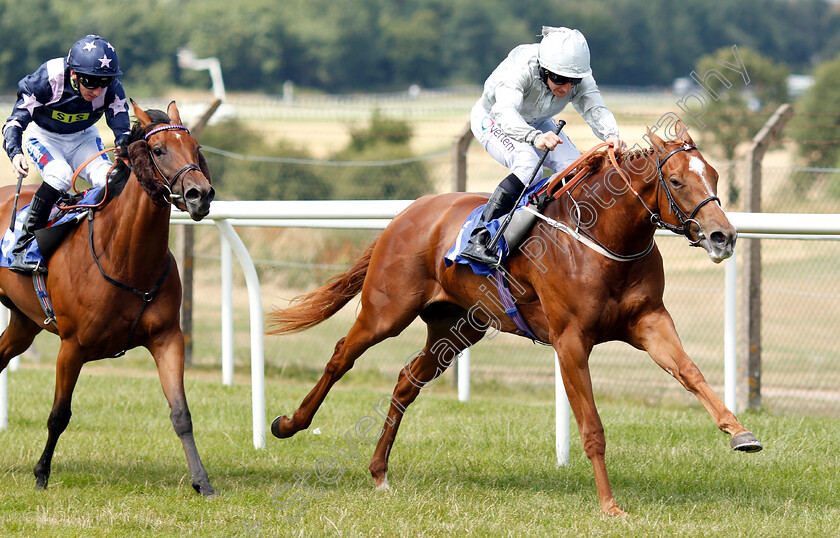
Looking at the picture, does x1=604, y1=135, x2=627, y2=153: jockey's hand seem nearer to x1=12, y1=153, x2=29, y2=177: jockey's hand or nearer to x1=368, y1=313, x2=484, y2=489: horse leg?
x1=368, y1=313, x2=484, y2=489: horse leg

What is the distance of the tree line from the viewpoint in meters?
78.1

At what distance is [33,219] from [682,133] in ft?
10.8

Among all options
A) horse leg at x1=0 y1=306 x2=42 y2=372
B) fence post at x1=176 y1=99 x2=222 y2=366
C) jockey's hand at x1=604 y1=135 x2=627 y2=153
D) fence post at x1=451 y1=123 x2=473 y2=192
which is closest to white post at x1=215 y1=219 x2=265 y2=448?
horse leg at x1=0 y1=306 x2=42 y2=372

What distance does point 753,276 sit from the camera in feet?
25.1

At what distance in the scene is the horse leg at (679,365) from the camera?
390cm

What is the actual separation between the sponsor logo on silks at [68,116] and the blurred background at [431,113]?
3144 mm

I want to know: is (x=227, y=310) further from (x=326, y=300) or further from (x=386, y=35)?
(x=386, y=35)

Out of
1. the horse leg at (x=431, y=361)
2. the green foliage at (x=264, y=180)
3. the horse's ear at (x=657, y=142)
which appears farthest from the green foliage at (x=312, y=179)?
the horse's ear at (x=657, y=142)

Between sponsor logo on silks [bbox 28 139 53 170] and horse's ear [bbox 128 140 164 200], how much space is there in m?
0.90

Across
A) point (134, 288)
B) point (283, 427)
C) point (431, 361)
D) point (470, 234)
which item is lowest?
point (283, 427)

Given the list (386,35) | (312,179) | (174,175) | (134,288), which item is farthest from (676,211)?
(386,35)

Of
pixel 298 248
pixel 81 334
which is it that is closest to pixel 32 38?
pixel 298 248

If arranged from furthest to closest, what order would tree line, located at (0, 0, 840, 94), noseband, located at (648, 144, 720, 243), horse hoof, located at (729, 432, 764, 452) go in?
tree line, located at (0, 0, 840, 94)
noseband, located at (648, 144, 720, 243)
horse hoof, located at (729, 432, 764, 452)

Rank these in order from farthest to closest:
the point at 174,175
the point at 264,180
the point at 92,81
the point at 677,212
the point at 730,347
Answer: the point at 264,180
the point at 730,347
the point at 92,81
the point at 174,175
the point at 677,212
